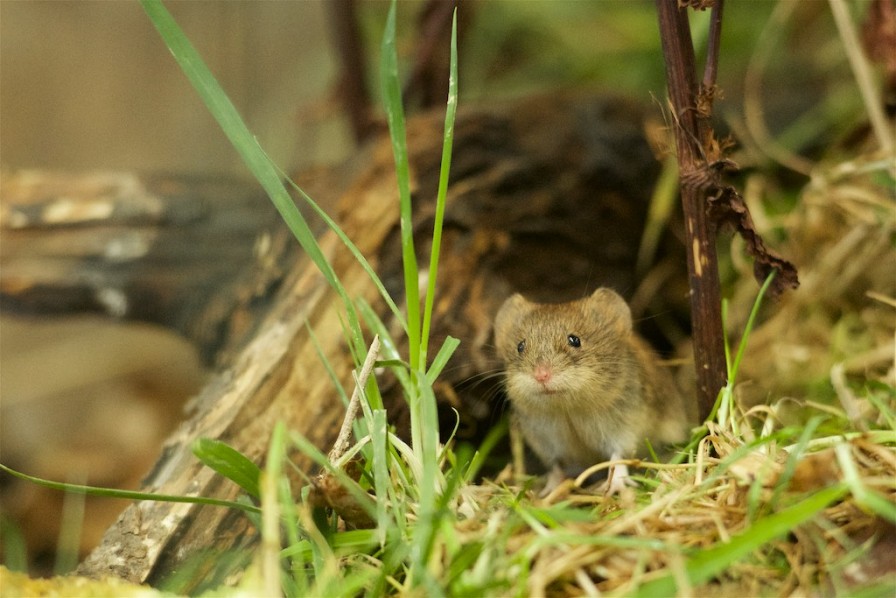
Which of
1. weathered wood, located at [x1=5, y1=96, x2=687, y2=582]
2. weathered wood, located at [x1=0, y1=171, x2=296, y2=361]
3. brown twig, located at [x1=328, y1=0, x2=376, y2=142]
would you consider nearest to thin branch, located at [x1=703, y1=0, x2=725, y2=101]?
weathered wood, located at [x1=5, y1=96, x2=687, y2=582]

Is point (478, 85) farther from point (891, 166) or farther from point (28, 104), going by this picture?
point (891, 166)

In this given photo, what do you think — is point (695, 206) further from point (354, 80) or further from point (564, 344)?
point (354, 80)

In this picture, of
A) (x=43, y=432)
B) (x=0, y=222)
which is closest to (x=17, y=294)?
(x=0, y=222)

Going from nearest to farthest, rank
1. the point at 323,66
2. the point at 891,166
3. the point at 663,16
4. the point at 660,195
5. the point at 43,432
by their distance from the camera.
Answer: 1. the point at 663,16
2. the point at 891,166
3. the point at 660,195
4. the point at 43,432
5. the point at 323,66

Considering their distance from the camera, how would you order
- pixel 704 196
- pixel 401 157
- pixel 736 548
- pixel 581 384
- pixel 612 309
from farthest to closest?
pixel 612 309
pixel 581 384
pixel 704 196
pixel 401 157
pixel 736 548

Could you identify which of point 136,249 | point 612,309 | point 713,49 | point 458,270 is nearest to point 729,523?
point 612,309

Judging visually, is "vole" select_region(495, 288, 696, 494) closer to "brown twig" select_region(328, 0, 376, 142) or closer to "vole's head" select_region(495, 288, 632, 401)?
"vole's head" select_region(495, 288, 632, 401)

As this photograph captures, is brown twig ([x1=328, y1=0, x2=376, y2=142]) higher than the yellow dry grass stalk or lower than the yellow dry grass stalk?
higher

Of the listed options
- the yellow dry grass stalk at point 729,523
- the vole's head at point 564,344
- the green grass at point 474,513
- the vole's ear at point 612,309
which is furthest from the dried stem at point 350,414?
the vole's ear at point 612,309
